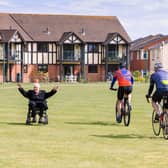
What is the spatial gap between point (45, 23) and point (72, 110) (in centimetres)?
6772

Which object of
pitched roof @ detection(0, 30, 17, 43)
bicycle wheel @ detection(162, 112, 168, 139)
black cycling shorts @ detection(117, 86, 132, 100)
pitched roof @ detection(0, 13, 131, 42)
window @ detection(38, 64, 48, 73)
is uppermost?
pitched roof @ detection(0, 13, 131, 42)

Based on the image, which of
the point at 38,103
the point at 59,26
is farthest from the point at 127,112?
the point at 59,26

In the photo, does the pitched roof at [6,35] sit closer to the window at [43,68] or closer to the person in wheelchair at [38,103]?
the window at [43,68]

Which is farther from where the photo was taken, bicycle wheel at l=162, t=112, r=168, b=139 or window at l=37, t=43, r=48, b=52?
window at l=37, t=43, r=48, b=52

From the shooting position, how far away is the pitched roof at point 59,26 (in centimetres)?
8944

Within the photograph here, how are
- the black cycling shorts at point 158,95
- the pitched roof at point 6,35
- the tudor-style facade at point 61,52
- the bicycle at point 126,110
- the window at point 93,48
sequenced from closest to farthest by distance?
the black cycling shorts at point 158,95, the bicycle at point 126,110, the pitched roof at point 6,35, the tudor-style facade at point 61,52, the window at point 93,48

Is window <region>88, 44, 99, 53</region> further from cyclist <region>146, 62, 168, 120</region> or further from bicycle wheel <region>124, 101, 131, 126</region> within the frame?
cyclist <region>146, 62, 168, 120</region>

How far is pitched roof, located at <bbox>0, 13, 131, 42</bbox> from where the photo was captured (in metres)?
89.4

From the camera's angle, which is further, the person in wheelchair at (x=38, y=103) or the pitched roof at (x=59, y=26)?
the pitched roof at (x=59, y=26)

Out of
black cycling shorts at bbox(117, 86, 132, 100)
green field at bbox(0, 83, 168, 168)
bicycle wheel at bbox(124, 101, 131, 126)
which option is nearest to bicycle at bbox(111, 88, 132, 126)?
bicycle wheel at bbox(124, 101, 131, 126)

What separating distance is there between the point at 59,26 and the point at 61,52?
5031mm

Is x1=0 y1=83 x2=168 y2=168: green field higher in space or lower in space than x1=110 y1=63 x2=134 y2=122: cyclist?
lower

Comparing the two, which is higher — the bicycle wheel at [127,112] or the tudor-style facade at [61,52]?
the tudor-style facade at [61,52]

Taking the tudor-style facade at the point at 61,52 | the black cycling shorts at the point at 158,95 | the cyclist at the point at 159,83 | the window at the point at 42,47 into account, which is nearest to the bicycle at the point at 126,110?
the cyclist at the point at 159,83
